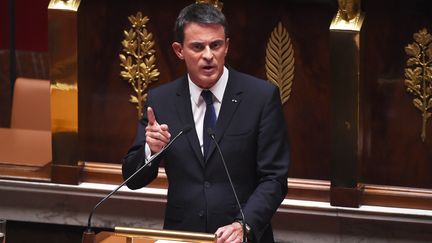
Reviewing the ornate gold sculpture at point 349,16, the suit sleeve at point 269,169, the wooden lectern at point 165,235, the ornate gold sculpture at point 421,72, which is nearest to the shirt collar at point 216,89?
the suit sleeve at point 269,169

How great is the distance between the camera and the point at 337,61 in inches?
151

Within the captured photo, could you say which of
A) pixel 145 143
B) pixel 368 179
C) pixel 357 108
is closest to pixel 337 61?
pixel 357 108

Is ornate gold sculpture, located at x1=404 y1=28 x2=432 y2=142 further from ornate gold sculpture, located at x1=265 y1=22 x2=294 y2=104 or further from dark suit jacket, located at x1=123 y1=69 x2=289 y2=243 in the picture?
dark suit jacket, located at x1=123 y1=69 x2=289 y2=243

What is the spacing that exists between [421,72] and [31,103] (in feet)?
5.19

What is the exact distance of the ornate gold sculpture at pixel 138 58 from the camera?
161 inches

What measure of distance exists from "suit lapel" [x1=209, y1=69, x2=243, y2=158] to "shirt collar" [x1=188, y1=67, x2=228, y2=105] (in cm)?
1

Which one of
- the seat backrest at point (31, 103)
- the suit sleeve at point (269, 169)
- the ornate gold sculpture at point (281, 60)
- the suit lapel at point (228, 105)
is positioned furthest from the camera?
the seat backrest at point (31, 103)

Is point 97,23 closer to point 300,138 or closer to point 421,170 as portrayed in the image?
point 300,138

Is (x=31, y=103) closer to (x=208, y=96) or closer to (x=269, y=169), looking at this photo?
(x=208, y=96)

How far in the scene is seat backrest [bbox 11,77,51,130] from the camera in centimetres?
457

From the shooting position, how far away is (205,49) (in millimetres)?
2928

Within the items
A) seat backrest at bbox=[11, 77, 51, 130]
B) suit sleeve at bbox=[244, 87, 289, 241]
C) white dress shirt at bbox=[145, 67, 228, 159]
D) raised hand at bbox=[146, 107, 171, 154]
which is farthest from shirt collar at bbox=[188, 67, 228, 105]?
seat backrest at bbox=[11, 77, 51, 130]

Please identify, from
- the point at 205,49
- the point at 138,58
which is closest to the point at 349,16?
the point at 138,58

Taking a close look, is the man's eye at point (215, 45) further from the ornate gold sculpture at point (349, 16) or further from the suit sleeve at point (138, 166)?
the ornate gold sculpture at point (349, 16)
